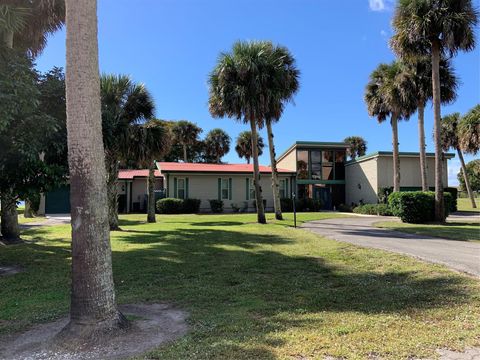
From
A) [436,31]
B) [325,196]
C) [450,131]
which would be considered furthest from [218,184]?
[450,131]

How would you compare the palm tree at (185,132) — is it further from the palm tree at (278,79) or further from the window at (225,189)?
the palm tree at (278,79)

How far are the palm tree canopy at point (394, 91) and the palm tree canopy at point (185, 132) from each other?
77.3ft

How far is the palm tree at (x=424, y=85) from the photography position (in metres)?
21.0

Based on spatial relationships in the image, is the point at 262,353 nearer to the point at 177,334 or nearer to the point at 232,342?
the point at 232,342

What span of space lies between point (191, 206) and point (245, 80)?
44.4 ft

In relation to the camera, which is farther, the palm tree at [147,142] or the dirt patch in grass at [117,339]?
the palm tree at [147,142]

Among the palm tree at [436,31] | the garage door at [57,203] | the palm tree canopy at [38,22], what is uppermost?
the palm tree at [436,31]

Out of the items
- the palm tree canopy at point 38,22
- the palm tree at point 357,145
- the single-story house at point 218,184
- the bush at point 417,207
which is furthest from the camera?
the palm tree at point 357,145

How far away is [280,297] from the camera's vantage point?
6152 mm

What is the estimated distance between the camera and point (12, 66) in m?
6.85

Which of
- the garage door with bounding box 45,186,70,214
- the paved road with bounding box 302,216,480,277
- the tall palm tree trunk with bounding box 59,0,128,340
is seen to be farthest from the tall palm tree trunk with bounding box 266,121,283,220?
the garage door with bounding box 45,186,70,214

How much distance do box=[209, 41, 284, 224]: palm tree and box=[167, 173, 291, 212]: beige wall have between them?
12.5 m

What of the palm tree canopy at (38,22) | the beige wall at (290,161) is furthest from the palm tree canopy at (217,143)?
the palm tree canopy at (38,22)

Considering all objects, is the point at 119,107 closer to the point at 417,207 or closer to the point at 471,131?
the point at 417,207
